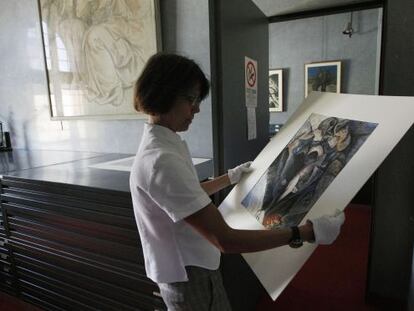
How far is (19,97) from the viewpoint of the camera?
2785mm

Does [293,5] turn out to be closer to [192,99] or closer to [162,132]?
[192,99]

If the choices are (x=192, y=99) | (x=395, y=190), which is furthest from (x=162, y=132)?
(x=395, y=190)

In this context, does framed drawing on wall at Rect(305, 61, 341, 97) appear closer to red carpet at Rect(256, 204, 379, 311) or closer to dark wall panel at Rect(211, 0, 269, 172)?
red carpet at Rect(256, 204, 379, 311)

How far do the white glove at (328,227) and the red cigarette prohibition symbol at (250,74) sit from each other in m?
0.82

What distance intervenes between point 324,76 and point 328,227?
3523 mm

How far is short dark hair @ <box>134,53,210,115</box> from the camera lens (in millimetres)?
743

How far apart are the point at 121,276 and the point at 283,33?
3653 millimetres

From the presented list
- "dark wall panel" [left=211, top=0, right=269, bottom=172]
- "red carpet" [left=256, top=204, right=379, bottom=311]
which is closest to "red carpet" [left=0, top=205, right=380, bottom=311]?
"red carpet" [left=256, top=204, right=379, bottom=311]

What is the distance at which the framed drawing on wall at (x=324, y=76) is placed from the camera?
3.68m

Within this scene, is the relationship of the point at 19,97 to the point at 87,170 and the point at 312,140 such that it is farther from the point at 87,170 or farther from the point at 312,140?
the point at 312,140

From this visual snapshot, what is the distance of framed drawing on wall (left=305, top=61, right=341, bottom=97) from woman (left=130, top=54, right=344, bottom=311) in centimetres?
333

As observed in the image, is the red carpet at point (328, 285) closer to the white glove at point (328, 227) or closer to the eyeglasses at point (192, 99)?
the white glove at point (328, 227)

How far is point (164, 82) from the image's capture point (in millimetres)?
743

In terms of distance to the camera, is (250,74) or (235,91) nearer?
(235,91)
